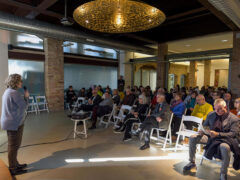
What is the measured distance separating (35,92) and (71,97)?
158 centimetres

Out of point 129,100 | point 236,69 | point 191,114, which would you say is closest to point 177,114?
point 191,114

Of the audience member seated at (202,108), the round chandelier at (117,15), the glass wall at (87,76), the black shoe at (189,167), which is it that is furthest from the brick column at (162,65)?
the black shoe at (189,167)

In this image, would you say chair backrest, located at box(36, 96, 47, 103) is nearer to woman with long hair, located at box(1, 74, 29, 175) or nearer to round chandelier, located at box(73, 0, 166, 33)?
round chandelier, located at box(73, 0, 166, 33)

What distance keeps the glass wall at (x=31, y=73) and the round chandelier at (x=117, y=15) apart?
4827mm

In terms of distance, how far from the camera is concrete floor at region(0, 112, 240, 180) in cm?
262

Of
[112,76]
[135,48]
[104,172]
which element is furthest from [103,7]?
[112,76]

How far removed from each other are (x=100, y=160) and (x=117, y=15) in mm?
2855

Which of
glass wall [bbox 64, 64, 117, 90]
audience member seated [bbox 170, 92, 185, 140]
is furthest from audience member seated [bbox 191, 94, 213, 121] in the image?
glass wall [bbox 64, 64, 117, 90]

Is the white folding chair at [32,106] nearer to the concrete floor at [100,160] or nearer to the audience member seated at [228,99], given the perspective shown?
the concrete floor at [100,160]

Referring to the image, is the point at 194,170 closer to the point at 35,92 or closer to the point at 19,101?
the point at 19,101

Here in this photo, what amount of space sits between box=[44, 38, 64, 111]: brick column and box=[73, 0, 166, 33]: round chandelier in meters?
4.28

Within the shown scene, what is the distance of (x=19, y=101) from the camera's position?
2512 mm

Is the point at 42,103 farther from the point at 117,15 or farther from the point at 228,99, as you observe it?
the point at 228,99

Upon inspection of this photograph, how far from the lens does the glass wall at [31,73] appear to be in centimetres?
707
